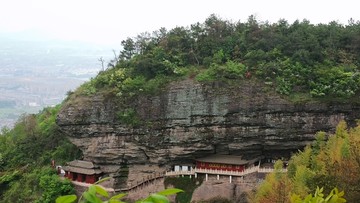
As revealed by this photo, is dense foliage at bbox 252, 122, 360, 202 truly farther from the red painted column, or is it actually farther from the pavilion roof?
the red painted column

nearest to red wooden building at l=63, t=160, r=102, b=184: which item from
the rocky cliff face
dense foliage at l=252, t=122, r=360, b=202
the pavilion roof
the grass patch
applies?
the pavilion roof

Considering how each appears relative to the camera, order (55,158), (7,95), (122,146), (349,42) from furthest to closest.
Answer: (7,95), (55,158), (349,42), (122,146)

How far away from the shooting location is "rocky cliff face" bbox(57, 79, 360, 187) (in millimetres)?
22734

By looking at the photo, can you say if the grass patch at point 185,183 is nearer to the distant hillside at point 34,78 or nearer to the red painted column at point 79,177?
the red painted column at point 79,177

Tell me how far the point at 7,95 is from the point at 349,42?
98.2 meters

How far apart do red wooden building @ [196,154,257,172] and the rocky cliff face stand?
1.04ft

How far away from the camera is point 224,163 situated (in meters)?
23.4

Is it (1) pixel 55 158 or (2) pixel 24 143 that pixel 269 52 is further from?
(2) pixel 24 143

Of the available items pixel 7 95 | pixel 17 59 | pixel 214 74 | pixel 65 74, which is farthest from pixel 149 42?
pixel 17 59

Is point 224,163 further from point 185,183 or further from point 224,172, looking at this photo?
point 185,183

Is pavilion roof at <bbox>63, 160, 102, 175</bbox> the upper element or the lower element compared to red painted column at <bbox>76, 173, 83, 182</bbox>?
upper

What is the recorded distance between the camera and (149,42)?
28.3 meters

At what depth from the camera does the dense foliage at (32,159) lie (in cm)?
2433

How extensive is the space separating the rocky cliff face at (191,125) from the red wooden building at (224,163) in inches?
12.5
